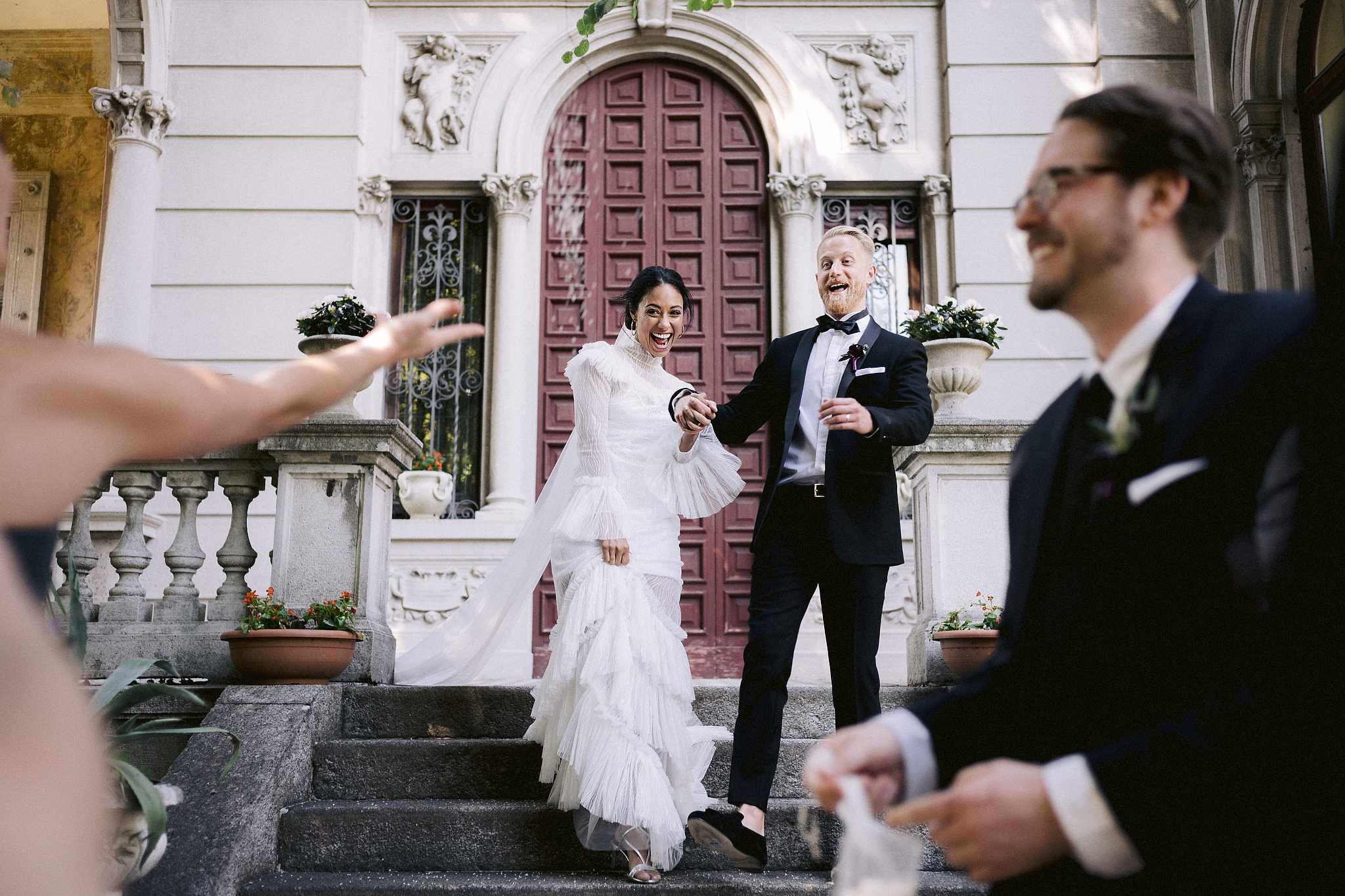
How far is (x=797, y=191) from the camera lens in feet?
29.1

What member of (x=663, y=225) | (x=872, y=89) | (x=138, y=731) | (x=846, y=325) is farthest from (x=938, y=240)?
(x=138, y=731)

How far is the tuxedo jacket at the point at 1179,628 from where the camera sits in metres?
1.18

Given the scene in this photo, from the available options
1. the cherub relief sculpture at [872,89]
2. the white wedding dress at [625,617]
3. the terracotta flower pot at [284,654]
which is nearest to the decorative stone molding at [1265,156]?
the cherub relief sculpture at [872,89]

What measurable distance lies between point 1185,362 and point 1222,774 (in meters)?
0.49

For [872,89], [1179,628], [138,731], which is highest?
[872,89]

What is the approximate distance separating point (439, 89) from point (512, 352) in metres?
2.21

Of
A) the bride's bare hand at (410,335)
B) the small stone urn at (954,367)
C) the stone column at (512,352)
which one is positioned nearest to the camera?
the bride's bare hand at (410,335)

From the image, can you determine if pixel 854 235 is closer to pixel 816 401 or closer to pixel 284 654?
pixel 816 401

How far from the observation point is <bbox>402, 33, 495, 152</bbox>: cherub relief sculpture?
9.02 meters

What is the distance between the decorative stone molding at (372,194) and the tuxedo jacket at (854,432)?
17.4ft

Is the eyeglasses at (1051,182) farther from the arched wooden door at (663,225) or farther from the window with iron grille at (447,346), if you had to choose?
the window with iron grille at (447,346)

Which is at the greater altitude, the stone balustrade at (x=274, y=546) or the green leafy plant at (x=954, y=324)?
the green leafy plant at (x=954, y=324)

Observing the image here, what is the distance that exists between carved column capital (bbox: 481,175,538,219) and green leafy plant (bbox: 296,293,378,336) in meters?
3.02

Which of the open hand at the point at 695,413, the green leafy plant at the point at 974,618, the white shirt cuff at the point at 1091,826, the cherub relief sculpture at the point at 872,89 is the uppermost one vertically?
the cherub relief sculpture at the point at 872,89
